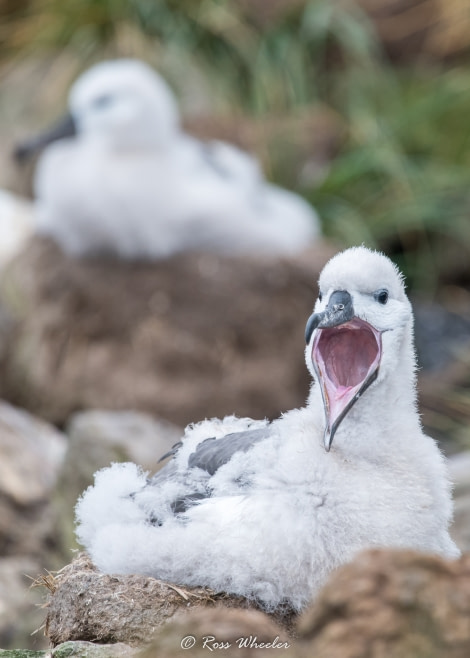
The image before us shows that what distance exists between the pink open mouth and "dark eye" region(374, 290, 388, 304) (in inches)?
3.3

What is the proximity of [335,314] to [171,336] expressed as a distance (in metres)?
5.21

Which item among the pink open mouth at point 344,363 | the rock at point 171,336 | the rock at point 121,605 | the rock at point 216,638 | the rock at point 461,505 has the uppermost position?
the rock at point 171,336

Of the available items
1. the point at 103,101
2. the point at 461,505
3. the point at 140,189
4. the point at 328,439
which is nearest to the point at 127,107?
the point at 103,101

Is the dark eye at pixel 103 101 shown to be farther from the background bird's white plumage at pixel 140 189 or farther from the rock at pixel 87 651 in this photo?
the rock at pixel 87 651

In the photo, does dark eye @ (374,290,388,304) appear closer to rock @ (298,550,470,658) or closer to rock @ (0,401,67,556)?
rock @ (298,550,470,658)

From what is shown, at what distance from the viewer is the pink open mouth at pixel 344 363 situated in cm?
332

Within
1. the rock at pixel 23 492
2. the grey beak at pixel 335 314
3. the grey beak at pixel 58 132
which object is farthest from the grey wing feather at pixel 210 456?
the grey beak at pixel 58 132

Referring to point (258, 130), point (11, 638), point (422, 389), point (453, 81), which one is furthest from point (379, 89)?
point (11, 638)

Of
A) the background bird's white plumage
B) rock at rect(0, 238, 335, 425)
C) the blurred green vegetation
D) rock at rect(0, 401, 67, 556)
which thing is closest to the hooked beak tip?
rock at rect(0, 401, 67, 556)

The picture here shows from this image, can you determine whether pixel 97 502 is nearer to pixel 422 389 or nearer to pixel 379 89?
pixel 422 389

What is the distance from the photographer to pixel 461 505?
5289mm

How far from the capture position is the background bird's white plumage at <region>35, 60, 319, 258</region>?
28.2 ft

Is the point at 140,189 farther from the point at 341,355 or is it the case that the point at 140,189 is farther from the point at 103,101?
the point at 341,355

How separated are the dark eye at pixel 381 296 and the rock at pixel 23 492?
8.91 feet
